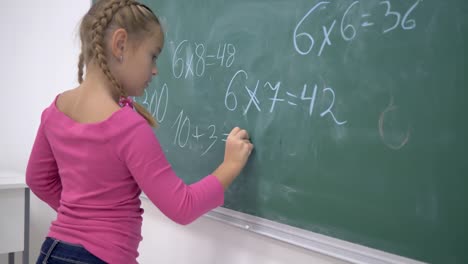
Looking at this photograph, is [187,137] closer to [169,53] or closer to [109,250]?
[169,53]

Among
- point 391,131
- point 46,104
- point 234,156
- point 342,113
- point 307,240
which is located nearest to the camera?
point 391,131

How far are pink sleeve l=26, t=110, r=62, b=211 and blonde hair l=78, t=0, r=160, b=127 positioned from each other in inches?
13.4

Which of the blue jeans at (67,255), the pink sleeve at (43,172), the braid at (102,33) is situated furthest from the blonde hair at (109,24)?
the blue jeans at (67,255)

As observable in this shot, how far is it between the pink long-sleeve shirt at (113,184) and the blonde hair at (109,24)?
0.54ft

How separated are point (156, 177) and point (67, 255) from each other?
34 centimetres

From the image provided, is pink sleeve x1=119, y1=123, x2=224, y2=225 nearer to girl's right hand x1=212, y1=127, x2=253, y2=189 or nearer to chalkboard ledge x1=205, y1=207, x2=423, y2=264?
girl's right hand x1=212, y1=127, x2=253, y2=189

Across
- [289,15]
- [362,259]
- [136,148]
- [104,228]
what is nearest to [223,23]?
[289,15]

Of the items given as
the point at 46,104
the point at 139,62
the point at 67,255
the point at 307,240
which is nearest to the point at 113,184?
the point at 67,255

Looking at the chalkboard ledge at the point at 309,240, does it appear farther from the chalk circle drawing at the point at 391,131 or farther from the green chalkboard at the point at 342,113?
the chalk circle drawing at the point at 391,131

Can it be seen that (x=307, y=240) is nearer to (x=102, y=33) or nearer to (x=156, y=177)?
(x=156, y=177)

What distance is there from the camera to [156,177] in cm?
121

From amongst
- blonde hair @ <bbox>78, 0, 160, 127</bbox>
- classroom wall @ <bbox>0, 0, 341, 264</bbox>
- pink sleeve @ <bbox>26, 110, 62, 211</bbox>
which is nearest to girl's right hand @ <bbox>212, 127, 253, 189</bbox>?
classroom wall @ <bbox>0, 0, 341, 264</bbox>

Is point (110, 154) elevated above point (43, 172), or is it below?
above

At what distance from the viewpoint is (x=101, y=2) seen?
1.30m
